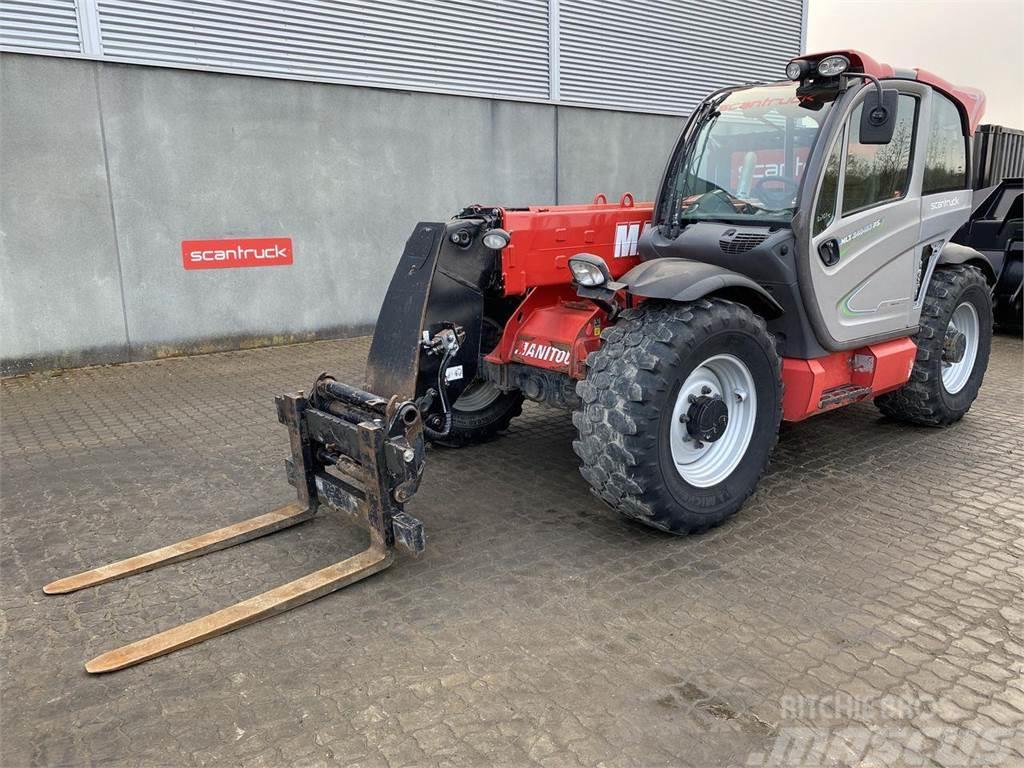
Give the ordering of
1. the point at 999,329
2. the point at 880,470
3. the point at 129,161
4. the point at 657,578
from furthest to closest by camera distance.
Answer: the point at 999,329
the point at 129,161
the point at 880,470
the point at 657,578

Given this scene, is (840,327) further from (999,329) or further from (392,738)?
(999,329)

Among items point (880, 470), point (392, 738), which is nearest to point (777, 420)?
point (880, 470)

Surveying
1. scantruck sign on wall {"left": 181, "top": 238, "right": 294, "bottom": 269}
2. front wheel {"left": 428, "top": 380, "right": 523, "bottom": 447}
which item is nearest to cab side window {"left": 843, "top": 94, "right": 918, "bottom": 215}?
front wheel {"left": 428, "top": 380, "right": 523, "bottom": 447}

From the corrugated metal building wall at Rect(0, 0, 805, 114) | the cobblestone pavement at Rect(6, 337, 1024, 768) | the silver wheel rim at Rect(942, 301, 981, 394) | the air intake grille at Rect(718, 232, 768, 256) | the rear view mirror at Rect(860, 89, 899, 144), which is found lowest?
the cobblestone pavement at Rect(6, 337, 1024, 768)

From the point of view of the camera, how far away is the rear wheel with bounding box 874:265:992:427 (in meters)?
5.45

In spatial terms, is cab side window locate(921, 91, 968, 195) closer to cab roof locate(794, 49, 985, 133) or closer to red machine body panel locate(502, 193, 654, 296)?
cab roof locate(794, 49, 985, 133)

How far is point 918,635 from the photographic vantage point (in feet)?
10.3

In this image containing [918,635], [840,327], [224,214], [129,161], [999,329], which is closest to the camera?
[918,635]

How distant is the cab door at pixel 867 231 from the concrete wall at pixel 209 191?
6956mm

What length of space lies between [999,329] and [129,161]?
11.6 m

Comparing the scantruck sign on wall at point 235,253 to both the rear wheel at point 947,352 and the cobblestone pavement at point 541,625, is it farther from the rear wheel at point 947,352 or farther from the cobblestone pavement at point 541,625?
the rear wheel at point 947,352

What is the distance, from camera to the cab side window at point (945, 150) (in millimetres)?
5012

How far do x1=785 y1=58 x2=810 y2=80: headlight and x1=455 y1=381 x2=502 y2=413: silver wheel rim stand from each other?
2.78m

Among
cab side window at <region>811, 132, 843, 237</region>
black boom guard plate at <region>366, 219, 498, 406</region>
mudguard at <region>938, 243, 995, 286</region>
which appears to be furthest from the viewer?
mudguard at <region>938, 243, 995, 286</region>
